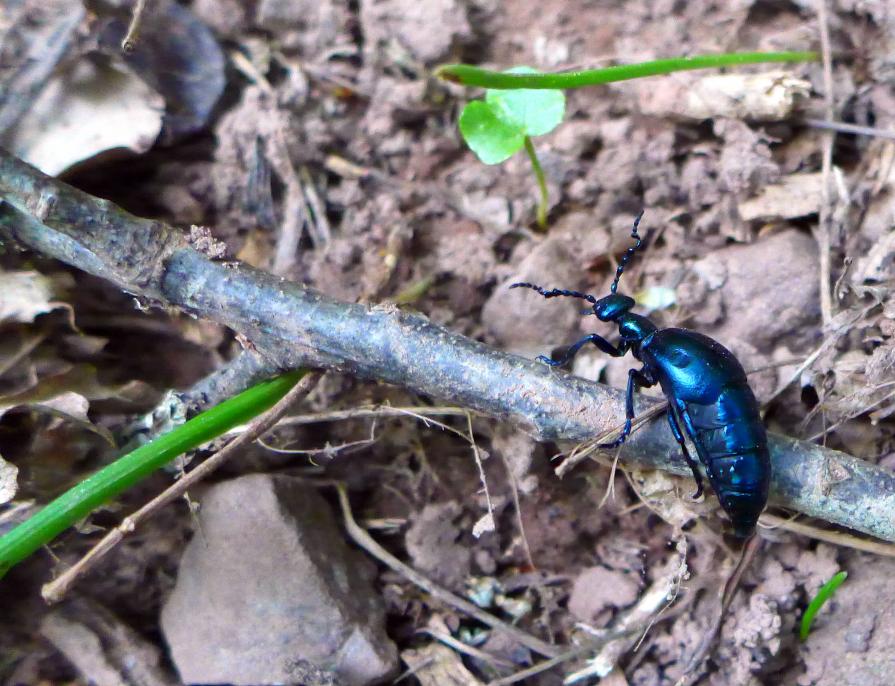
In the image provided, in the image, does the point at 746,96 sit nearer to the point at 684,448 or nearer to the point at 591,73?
the point at 591,73

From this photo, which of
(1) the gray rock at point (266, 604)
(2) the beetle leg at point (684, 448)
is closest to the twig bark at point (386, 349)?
(2) the beetle leg at point (684, 448)

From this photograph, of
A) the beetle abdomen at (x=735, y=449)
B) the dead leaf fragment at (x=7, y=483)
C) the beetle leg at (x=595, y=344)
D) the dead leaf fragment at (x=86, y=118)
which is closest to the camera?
the beetle abdomen at (x=735, y=449)

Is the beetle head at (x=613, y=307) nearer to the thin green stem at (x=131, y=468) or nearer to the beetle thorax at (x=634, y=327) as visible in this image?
the beetle thorax at (x=634, y=327)

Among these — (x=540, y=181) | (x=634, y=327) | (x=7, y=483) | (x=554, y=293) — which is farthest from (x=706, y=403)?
(x=7, y=483)

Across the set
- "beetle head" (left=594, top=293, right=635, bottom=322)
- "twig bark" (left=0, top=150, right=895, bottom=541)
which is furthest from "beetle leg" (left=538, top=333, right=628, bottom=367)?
"twig bark" (left=0, top=150, right=895, bottom=541)

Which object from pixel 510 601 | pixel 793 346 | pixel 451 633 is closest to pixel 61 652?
pixel 451 633
